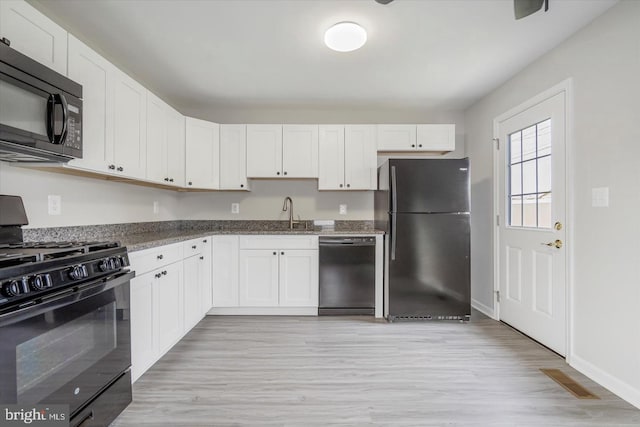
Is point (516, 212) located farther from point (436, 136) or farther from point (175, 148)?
point (175, 148)

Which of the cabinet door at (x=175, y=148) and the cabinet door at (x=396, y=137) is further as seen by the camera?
the cabinet door at (x=396, y=137)

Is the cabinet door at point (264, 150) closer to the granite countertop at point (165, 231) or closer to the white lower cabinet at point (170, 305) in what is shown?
the granite countertop at point (165, 231)

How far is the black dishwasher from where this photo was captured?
10.2 ft

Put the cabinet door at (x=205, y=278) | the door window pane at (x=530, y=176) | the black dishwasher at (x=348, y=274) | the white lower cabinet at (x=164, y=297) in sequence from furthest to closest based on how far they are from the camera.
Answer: the black dishwasher at (x=348, y=274)
the cabinet door at (x=205, y=278)
the door window pane at (x=530, y=176)
the white lower cabinet at (x=164, y=297)

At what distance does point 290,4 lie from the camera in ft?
6.08

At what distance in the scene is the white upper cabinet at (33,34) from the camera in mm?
1315

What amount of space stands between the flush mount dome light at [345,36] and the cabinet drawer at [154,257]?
191 centimetres

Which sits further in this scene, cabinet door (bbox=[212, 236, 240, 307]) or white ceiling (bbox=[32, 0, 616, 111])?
cabinet door (bbox=[212, 236, 240, 307])

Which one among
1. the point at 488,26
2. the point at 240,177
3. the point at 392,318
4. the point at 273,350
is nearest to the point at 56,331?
the point at 273,350

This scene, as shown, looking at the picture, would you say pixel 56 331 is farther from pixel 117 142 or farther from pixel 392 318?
pixel 392 318

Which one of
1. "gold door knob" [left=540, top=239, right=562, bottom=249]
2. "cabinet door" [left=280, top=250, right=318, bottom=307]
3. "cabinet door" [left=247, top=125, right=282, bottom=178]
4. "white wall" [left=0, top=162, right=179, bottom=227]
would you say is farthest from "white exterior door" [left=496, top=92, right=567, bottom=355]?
"white wall" [left=0, top=162, right=179, bottom=227]

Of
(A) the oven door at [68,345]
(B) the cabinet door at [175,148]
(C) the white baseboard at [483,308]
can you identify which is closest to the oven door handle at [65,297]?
(A) the oven door at [68,345]

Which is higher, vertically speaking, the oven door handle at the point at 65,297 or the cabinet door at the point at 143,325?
the oven door handle at the point at 65,297

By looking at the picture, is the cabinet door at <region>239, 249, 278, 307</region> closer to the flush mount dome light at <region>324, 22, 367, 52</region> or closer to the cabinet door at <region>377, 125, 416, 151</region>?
the cabinet door at <region>377, 125, 416, 151</region>
